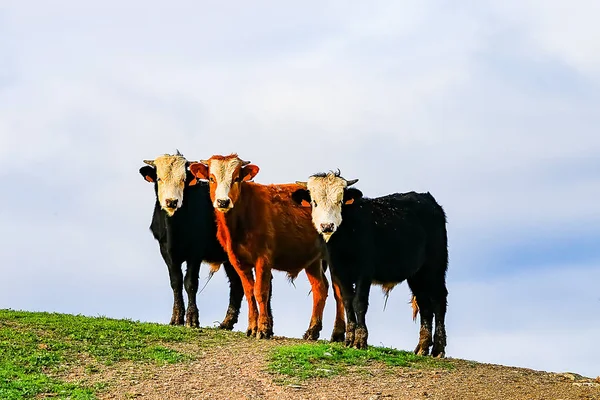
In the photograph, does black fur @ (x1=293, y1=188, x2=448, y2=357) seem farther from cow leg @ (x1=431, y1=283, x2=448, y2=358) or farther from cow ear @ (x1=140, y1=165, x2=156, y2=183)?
cow ear @ (x1=140, y1=165, x2=156, y2=183)

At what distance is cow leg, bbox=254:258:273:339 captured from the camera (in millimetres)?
19188

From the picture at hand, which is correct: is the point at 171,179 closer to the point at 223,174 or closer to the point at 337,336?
the point at 223,174

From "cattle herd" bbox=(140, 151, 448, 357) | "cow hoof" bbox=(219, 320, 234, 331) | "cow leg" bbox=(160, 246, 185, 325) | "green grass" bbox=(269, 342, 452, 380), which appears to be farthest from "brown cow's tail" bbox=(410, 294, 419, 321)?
"cow leg" bbox=(160, 246, 185, 325)

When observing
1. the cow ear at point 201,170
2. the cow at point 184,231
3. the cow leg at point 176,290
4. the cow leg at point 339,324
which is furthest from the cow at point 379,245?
the cow leg at point 176,290

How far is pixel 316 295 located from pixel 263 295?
5.14 ft

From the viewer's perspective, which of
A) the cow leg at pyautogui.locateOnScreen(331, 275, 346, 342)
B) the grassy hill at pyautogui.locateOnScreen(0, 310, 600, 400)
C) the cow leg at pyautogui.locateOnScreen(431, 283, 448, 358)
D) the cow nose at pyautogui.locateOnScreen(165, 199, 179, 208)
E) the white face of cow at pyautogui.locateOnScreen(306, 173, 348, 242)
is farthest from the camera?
the cow nose at pyautogui.locateOnScreen(165, 199, 179, 208)

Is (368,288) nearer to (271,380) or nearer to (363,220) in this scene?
(363,220)

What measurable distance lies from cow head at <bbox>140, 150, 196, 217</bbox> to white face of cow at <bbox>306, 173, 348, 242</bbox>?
3.28m

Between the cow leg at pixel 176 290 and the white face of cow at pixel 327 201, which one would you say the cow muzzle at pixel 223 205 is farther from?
the cow leg at pixel 176 290

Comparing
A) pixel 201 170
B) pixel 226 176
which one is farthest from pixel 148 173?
pixel 226 176

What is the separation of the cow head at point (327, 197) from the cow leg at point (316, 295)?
6.74 ft

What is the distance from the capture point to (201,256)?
837 inches

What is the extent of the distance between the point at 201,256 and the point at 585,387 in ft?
24.5

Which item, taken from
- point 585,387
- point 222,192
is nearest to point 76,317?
point 222,192
